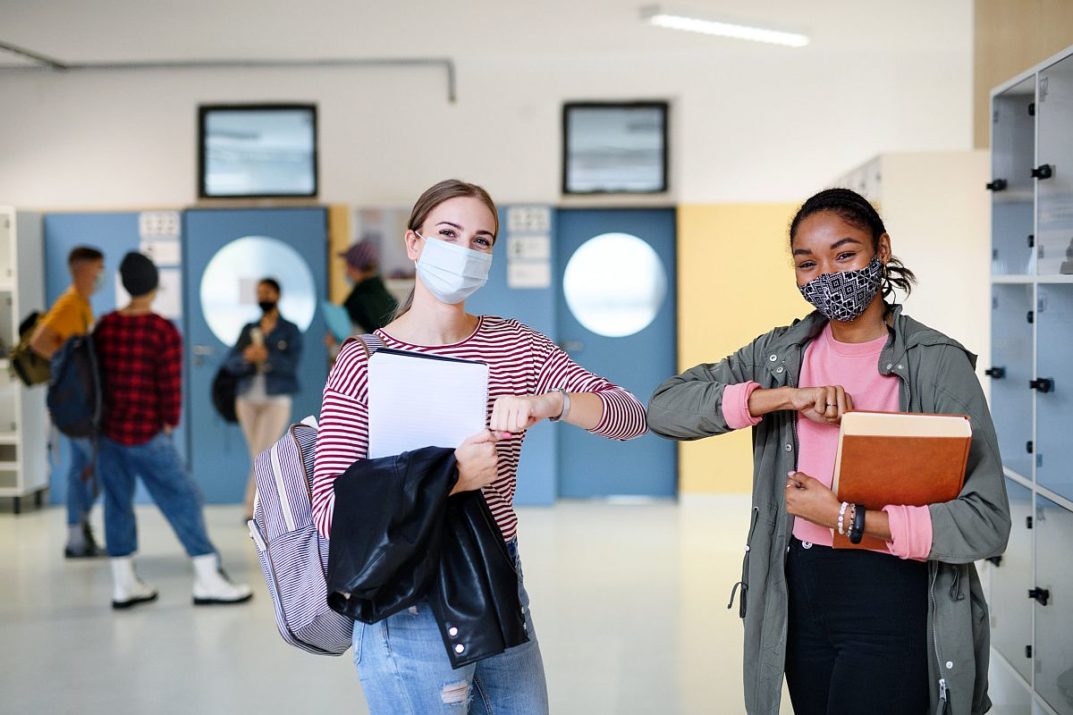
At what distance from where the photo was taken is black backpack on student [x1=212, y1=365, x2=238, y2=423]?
682 cm

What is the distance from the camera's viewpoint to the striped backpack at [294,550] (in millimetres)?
1824

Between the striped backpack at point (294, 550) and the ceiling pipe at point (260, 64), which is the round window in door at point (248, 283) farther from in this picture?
the striped backpack at point (294, 550)

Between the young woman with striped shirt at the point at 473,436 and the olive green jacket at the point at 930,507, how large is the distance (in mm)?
234

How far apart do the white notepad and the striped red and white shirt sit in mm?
65

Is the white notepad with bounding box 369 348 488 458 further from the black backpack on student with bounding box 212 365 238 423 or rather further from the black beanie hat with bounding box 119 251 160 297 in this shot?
the black backpack on student with bounding box 212 365 238 423

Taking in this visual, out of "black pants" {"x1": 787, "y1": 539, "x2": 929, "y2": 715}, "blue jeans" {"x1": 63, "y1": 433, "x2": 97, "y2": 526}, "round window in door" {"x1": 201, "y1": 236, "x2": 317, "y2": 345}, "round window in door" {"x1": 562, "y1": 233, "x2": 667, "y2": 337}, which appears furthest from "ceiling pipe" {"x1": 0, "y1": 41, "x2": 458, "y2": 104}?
"black pants" {"x1": 787, "y1": 539, "x2": 929, "y2": 715}

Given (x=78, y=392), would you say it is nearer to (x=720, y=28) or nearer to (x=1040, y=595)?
(x=1040, y=595)

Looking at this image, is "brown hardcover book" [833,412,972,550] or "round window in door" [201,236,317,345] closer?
"brown hardcover book" [833,412,972,550]

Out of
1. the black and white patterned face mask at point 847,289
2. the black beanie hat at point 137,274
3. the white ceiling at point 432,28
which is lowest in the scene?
the black and white patterned face mask at point 847,289

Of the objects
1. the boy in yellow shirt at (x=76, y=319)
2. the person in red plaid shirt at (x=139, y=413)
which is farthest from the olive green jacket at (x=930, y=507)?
the boy in yellow shirt at (x=76, y=319)

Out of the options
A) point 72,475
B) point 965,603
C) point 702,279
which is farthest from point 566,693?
point 702,279

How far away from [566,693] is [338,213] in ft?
15.6

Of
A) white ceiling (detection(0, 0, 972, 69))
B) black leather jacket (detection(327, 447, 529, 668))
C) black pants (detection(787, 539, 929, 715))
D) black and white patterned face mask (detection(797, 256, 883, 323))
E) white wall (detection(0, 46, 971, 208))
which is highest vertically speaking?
white ceiling (detection(0, 0, 972, 69))

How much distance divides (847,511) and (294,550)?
0.96 m
